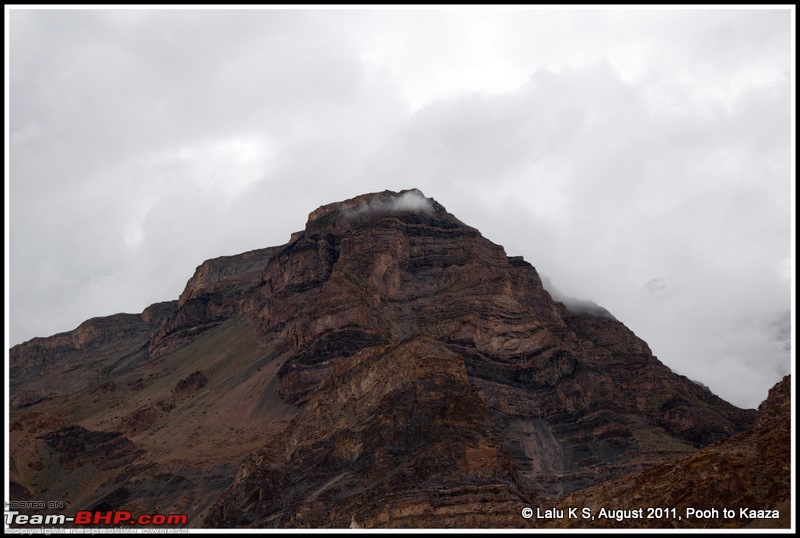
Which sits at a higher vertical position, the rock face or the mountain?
the mountain

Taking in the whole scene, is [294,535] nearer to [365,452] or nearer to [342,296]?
[365,452]

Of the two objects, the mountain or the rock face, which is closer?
the rock face

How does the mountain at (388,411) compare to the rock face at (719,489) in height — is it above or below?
above

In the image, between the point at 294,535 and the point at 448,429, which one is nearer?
the point at 294,535

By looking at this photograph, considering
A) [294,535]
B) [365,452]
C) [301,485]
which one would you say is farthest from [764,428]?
[301,485]

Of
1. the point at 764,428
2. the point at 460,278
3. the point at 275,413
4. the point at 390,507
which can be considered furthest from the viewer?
the point at 460,278

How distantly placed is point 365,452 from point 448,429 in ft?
35.1

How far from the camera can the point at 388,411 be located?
99.1m

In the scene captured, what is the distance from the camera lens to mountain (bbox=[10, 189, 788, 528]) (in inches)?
3526

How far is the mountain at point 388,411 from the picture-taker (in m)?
89.6

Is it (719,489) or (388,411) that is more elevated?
(388,411)

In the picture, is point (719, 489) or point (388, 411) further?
point (388, 411)

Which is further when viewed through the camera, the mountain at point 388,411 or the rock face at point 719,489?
the mountain at point 388,411

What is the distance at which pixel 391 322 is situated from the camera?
164 m
